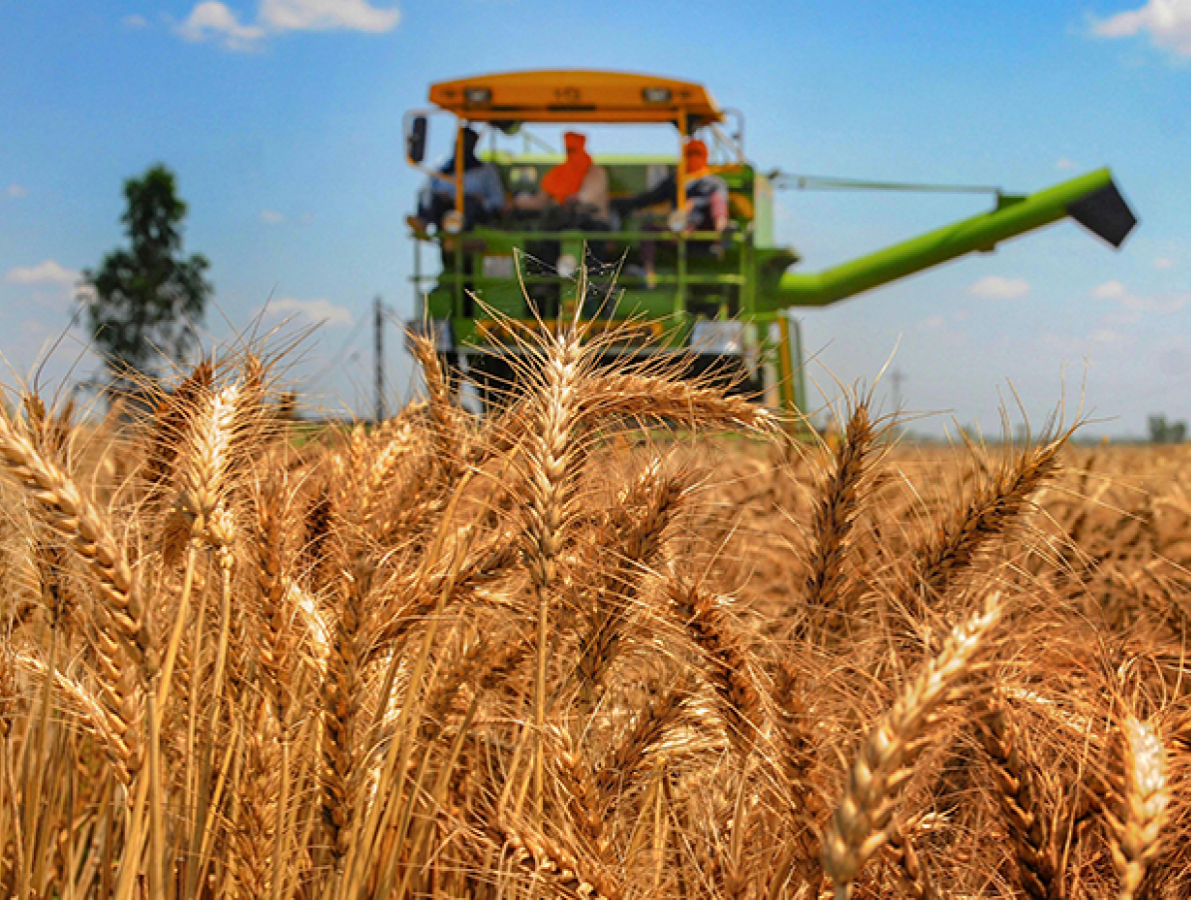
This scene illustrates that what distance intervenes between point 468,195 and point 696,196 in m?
2.19

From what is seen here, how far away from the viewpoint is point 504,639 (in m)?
1.58

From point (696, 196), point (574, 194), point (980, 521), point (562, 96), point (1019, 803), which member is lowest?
point (1019, 803)

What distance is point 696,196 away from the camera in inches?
343

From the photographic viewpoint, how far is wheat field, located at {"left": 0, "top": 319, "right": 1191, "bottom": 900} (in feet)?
3.30

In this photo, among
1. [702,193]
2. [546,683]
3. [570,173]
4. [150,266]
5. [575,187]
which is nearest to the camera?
[546,683]

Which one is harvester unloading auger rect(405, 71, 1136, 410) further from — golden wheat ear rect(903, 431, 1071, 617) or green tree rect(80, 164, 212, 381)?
green tree rect(80, 164, 212, 381)

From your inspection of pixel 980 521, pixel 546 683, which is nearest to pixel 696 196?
pixel 980 521

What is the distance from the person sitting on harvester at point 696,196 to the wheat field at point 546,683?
6919 millimetres

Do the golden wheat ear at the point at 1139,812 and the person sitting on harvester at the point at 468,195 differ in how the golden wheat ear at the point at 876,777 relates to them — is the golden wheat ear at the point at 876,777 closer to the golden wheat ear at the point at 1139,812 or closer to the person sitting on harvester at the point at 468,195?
the golden wheat ear at the point at 1139,812

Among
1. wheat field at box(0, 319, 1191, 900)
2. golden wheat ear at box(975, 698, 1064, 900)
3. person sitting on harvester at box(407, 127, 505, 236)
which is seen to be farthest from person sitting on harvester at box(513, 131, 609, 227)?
golden wheat ear at box(975, 698, 1064, 900)

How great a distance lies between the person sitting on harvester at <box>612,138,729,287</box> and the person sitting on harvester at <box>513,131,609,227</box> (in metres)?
0.64

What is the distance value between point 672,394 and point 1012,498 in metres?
0.58

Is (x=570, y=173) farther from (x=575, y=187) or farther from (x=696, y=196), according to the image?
(x=696, y=196)

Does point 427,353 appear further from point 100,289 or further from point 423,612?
point 100,289
